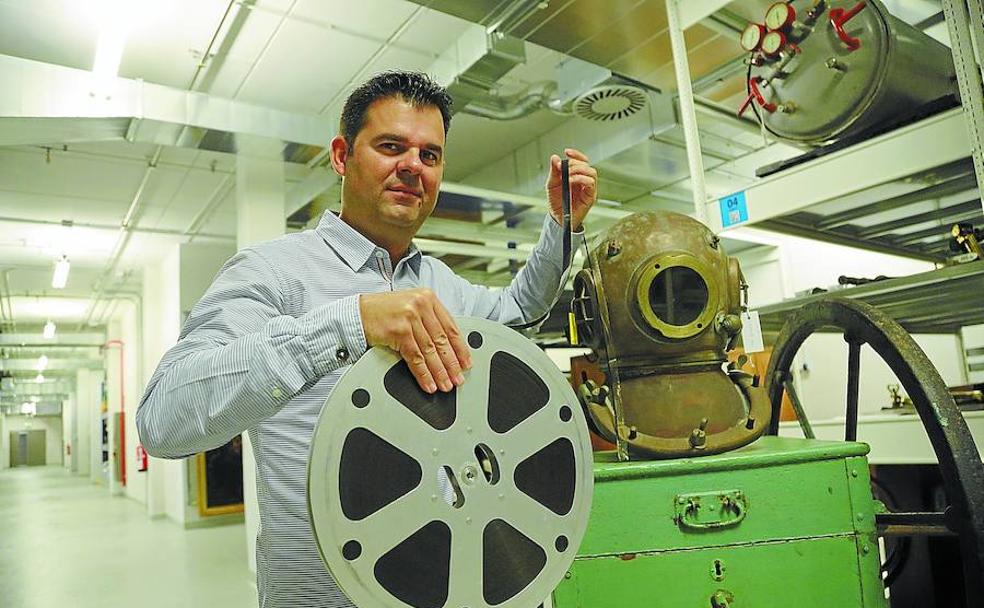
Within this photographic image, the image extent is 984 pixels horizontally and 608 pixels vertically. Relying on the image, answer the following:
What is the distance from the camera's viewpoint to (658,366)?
1.57 meters

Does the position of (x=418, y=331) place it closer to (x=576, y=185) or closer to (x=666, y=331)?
(x=576, y=185)

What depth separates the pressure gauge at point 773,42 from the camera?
2035mm

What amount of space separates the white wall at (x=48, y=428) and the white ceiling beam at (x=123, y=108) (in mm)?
34285

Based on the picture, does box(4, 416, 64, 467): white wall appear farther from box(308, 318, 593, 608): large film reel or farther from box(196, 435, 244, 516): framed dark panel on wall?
box(308, 318, 593, 608): large film reel

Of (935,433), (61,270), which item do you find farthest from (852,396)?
(61,270)

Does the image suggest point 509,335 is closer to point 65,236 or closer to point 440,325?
point 440,325

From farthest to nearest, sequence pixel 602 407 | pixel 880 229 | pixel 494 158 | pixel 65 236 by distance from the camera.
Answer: pixel 65 236, pixel 494 158, pixel 880 229, pixel 602 407

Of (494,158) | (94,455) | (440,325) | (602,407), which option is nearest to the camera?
(440,325)

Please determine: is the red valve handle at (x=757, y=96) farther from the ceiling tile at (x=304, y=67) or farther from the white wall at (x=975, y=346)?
the white wall at (x=975, y=346)

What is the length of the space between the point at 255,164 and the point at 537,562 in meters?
4.63

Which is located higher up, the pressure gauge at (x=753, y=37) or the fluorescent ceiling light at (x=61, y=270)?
the fluorescent ceiling light at (x=61, y=270)

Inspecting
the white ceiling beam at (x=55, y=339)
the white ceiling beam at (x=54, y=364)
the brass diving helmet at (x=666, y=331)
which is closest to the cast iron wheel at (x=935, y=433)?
the brass diving helmet at (x=666, y=331)

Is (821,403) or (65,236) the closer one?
(821,403)

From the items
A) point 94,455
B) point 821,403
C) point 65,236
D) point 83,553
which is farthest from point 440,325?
point 94,455
